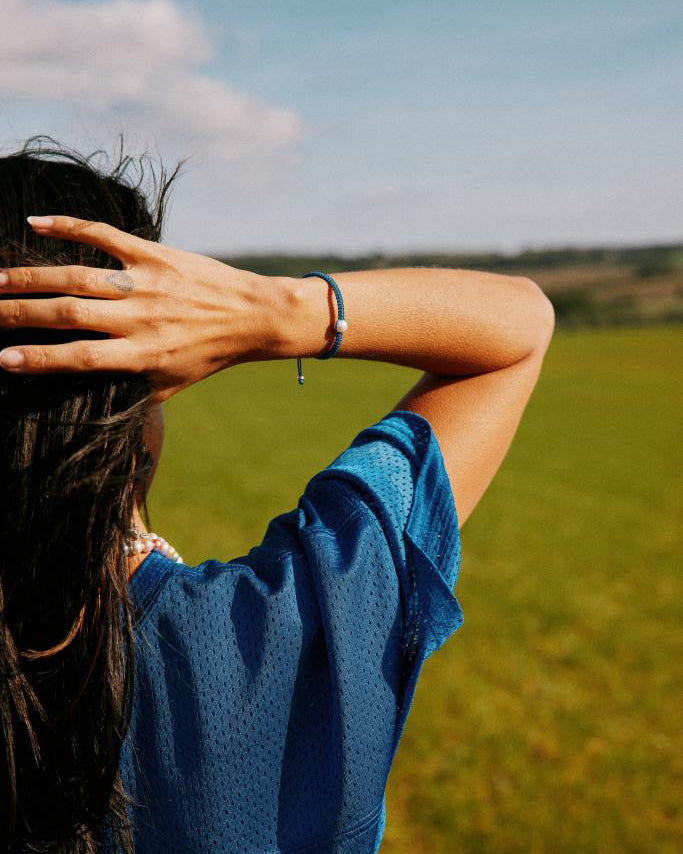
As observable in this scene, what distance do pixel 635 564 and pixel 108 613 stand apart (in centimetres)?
969

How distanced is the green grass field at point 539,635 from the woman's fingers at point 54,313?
4.20m

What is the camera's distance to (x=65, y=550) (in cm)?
124

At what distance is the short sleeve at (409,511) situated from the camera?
54.0 inches

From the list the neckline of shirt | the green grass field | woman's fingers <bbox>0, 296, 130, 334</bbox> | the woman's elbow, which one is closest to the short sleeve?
the neckline of shirt

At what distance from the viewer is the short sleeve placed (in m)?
1.37

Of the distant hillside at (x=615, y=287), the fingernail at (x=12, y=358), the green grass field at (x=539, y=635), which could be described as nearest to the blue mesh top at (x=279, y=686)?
the fingernail at (x=12, y=358)

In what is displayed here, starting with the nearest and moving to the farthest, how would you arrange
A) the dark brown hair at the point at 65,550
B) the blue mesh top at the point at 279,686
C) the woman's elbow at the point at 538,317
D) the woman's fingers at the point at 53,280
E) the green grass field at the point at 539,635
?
1. the woman's fingers at the point at 53,280
2. the dark brown hair at the point at 65,550
3. the blue mesh top at the point at 279,686
4. the woman's elbow at the point at 538,317
5. the green grass field at the point at 539,635

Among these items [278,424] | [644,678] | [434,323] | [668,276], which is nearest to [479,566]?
[644,678]

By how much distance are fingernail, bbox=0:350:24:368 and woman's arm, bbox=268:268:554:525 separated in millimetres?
432

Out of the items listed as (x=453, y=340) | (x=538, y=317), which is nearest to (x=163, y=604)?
(x=453, y=340)

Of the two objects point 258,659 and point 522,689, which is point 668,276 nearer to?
point 522,689

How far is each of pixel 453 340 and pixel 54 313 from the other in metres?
0.85

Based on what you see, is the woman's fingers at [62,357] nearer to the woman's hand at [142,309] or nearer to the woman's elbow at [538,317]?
the woman's hand at [142,309]

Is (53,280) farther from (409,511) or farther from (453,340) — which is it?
(453,340)
